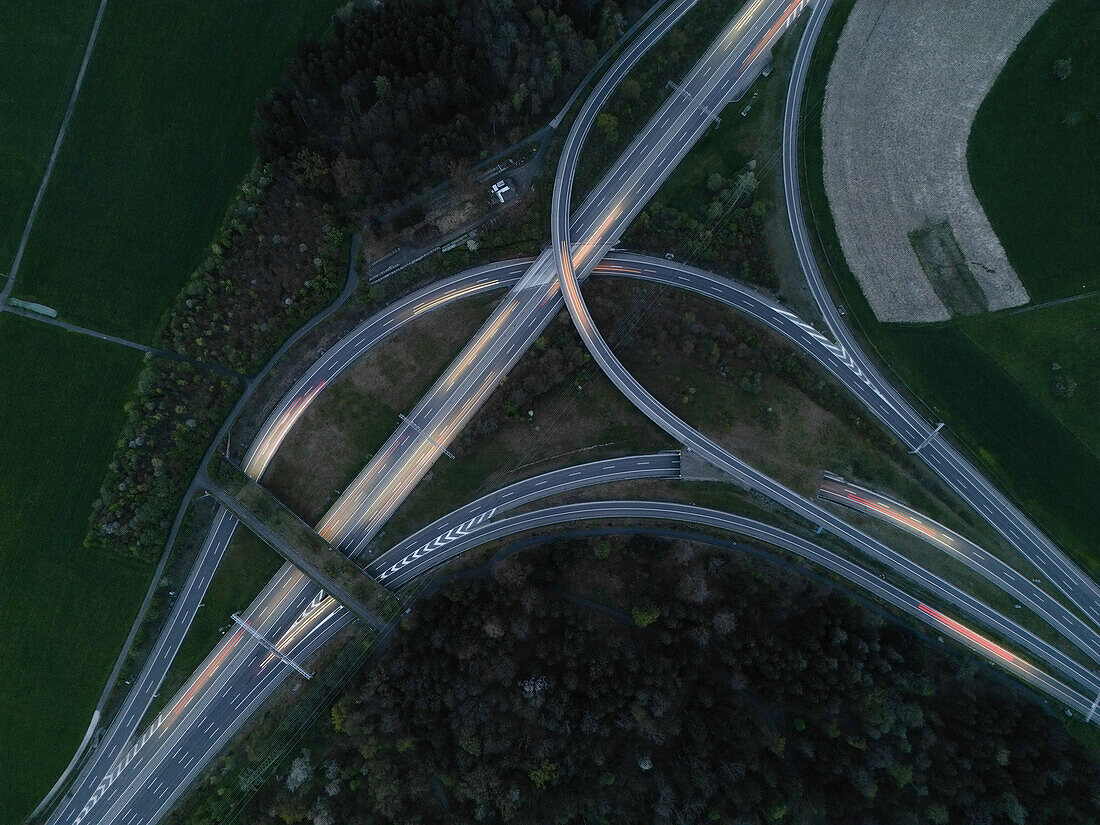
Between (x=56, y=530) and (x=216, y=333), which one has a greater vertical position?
(x=216, y=333)

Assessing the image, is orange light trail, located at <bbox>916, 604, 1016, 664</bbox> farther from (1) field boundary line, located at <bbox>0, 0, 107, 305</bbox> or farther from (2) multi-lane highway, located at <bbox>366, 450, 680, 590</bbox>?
(1) field boundary line, located at <bbox>0, 0, 107, 305</bbox>

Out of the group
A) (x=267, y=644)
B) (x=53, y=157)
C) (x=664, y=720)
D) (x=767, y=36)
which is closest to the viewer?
(x=664, y=720)

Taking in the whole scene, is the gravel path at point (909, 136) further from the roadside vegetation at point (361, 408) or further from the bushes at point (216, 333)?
the bushes at point (216, 333)

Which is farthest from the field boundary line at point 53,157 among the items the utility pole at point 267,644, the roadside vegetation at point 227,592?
the utility pole at point 267,644

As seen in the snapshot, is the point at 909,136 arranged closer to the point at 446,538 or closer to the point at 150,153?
the point at 446,538

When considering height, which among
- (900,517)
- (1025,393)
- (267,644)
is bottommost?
(267,644)

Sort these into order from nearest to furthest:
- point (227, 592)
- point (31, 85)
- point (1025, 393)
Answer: point (1025, 393), point (227, 592), point (31, 85)

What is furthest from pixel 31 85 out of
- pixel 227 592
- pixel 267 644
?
pixel 267 644
